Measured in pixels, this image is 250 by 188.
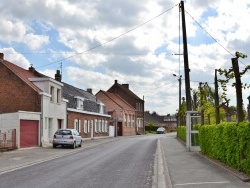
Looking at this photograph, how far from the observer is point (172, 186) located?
41.9 ft

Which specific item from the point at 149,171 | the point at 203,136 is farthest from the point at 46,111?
the point at 149,171

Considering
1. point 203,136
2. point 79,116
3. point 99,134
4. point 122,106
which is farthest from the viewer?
point 122,106

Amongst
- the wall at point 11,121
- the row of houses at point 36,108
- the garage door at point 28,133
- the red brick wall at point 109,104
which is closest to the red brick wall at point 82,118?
the row of houses at point 36,108

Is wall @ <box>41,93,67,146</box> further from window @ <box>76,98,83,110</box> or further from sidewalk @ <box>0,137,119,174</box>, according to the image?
window @ <box>76,98,83,110</box>

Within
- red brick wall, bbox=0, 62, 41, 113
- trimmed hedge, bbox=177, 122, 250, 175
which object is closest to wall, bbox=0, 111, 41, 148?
red brick wall, bbox=0, 62, 41, 113

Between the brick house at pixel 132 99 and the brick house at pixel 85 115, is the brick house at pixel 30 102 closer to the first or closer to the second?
the brick house at pixel 85 115

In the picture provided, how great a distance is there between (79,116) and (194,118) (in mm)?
22509

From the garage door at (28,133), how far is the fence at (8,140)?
106 centimetres

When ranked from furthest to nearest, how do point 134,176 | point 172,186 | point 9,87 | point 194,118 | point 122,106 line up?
point 122,106 → point 9,87 → point 194,118 → point 134,176 → point 172,186

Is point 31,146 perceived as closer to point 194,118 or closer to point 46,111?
point 46,111

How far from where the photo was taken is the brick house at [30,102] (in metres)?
34.5

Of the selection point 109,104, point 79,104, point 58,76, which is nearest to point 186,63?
point 58,76

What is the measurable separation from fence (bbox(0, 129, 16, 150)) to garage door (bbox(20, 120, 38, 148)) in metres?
1.06

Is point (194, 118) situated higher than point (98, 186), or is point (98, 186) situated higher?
point (194, 118)
